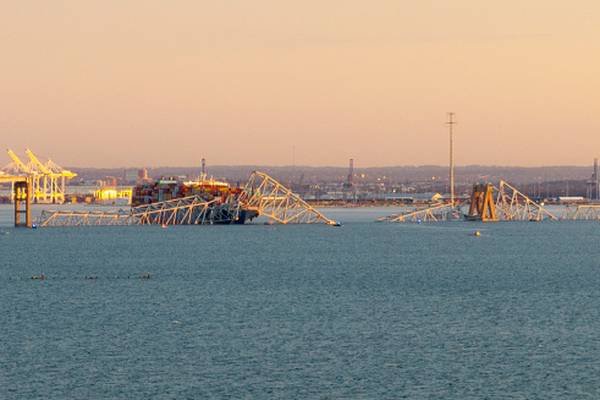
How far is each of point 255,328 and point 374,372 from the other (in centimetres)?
1148

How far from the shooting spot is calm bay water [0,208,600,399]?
3938cm

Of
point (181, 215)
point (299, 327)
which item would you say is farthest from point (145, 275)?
point (181, 215)

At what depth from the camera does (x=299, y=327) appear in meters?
52.4

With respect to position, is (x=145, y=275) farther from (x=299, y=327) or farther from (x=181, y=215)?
(x=181, y=215)

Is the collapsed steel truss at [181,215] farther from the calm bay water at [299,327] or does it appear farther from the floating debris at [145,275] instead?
the floating debris at [145,275]

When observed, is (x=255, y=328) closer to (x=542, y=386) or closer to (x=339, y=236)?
(x=542, y=386)

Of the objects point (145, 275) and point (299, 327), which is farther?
point (145, 275)

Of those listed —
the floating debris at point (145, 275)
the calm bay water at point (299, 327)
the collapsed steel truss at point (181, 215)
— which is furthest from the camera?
the collapsed steel truss at point (181, 215)

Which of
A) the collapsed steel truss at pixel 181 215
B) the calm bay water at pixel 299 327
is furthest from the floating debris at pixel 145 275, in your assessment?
the collapsed steel truss at pixel 181 215

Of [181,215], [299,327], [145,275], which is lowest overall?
[145,275]

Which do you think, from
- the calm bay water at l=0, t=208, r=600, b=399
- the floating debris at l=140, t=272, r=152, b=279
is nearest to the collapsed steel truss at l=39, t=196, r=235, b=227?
the calm bay water at l=0, t=208, r=600, b=399

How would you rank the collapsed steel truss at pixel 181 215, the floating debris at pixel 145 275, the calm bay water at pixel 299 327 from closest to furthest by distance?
the calm bay water at pixel 299 327 < the floating debris at pixel 145 275 < the collapsed steel truss at pixel 181 215

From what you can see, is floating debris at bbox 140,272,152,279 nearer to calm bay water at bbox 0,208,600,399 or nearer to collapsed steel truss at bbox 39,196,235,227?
calm bay water at bbox 0,208,600,399

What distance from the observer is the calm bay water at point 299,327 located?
39.4 metres
